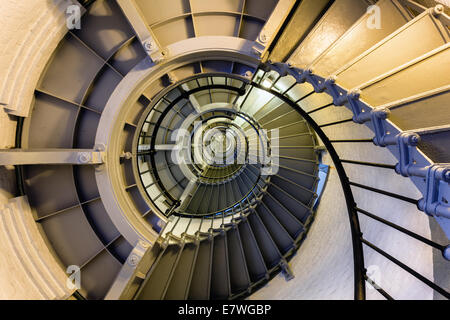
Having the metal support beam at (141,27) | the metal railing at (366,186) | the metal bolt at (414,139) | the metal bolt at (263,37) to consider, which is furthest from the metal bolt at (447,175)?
the metal support beam at (141,27)

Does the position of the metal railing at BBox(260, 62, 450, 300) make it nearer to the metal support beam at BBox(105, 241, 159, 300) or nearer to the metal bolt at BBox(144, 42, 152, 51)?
the metal bolt at BBox(144, 42, 152, 51)

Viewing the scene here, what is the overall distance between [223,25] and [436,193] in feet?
12.3

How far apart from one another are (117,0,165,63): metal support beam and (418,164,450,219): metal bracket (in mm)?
3812

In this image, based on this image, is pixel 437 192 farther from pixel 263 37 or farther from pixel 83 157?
pixel 83 157

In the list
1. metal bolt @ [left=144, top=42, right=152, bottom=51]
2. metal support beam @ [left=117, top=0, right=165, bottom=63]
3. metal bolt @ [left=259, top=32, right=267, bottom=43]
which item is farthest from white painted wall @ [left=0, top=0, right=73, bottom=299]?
metal bolt @ [left=259, top=32, right=267, bottom=43]

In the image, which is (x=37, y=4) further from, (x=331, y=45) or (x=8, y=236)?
(x=331, y=45)

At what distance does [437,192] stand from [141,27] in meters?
4.19

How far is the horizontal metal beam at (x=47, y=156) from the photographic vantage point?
111 inches

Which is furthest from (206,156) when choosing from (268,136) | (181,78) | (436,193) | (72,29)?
(436,193)

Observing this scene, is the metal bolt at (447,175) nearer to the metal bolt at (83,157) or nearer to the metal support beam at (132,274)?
the metal support beam at (132,274)

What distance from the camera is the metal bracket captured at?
1352mm

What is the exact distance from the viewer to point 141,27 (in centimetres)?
297

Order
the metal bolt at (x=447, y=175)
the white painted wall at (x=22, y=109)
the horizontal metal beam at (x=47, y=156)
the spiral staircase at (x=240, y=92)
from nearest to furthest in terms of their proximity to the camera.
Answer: the metal bolt at (x=447, y=175) < the spiral staircase at (x=240, y=92) < the white painted wall at (x=22, y=109) < the horizontal metal beam at (x=47, y=156)

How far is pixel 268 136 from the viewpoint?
24.5 feet
